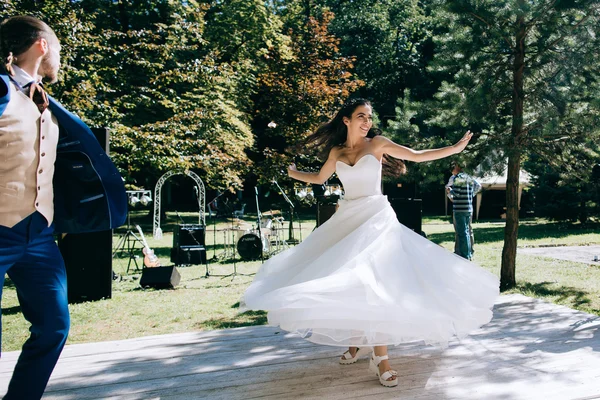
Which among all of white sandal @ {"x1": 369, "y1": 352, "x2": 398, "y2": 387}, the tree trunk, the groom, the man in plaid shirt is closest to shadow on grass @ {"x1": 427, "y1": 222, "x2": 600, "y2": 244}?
the man in plaid shirt

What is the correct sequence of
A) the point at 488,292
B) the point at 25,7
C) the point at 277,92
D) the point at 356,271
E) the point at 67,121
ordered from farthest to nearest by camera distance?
1. the point at 277,92
2. the point at 25,7
3. the point at 488,292
4. the point at 356,271
5. the point at 67,121

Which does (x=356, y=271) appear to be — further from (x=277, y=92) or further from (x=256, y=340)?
(x=277, y=92)

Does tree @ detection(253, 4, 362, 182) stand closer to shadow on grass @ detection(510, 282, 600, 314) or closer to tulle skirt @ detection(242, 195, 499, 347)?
shadow on grass @ detection(510, 282, 600, 314)

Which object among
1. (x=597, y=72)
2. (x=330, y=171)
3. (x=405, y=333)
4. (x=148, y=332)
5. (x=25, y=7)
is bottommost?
(x=148, y=332)

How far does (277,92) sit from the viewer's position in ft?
61.3

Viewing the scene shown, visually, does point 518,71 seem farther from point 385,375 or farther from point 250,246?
point 250,246

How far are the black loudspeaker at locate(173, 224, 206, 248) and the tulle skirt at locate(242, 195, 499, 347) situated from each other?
7.69 metres

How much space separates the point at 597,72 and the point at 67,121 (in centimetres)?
664

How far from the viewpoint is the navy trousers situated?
2.50 meters

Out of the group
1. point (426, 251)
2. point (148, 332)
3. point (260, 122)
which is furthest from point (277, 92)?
point (426, 251)

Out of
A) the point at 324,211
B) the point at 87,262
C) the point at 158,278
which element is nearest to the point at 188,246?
the point at 158,278

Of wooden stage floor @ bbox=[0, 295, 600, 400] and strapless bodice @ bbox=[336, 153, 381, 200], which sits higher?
strapless bodice @ bbox=[336, 153, 381, 200]

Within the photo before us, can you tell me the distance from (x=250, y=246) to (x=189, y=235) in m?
1.48

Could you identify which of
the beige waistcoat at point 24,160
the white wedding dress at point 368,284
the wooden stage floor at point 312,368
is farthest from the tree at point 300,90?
the beige waistcoat at point 24,160
